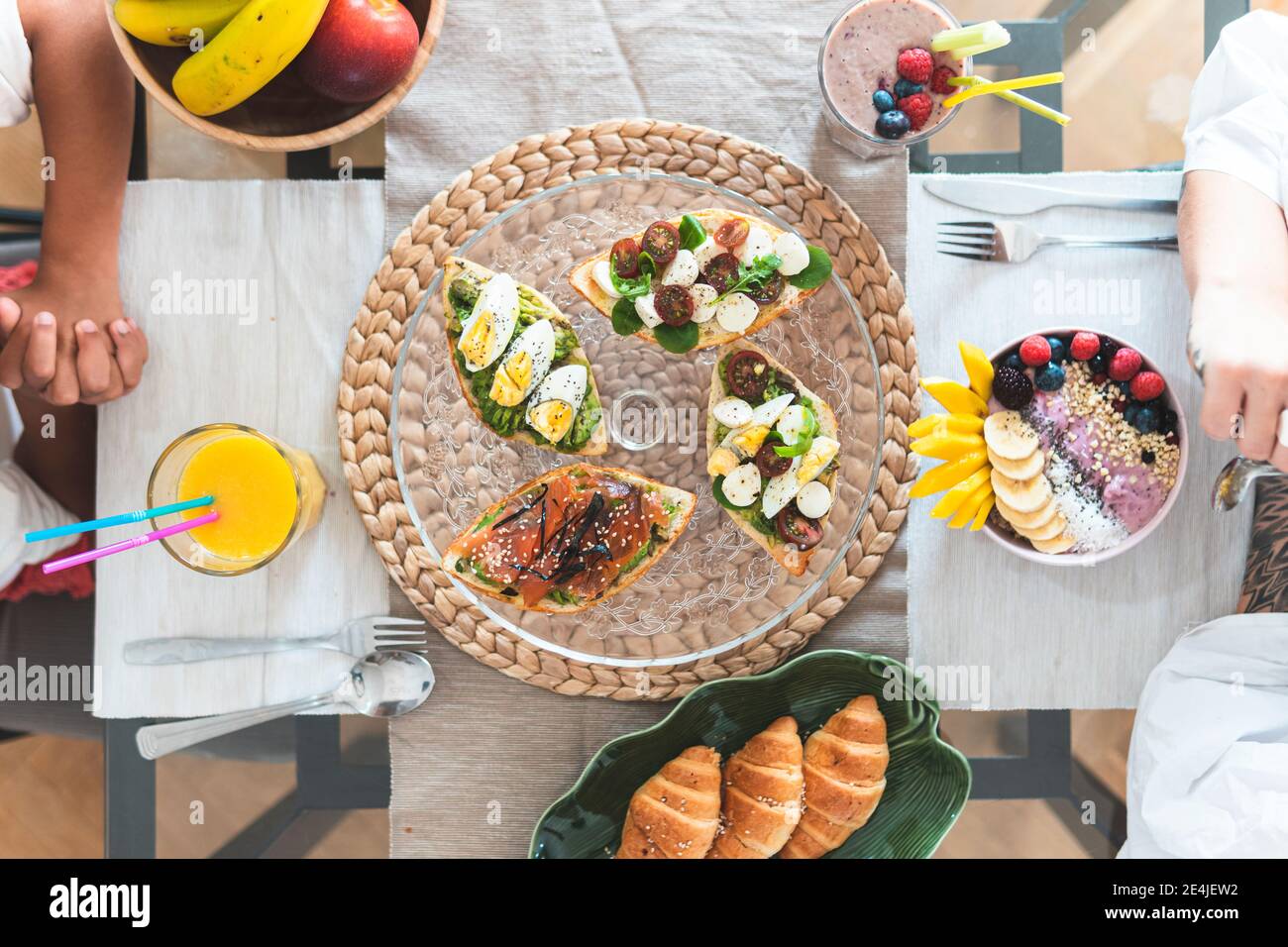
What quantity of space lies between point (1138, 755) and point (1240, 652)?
0.22m

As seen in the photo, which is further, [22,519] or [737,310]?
[22,519]

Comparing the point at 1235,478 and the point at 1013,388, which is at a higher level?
the point at 1013,388

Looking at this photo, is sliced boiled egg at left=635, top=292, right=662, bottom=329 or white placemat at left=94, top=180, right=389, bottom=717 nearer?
sliced boiled egg at left=635, top=292, right=662, bottom=329

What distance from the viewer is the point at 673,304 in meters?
1.14

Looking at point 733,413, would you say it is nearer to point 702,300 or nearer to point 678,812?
point 702,300

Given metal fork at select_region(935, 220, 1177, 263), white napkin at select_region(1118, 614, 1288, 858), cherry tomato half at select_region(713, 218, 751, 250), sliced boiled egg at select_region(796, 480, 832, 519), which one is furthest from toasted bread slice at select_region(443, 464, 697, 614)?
white napkin at select_region(1118, 614, 1288, 858)

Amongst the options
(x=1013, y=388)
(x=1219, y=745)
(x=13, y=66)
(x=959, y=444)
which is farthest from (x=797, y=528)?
(x=13, y=66)

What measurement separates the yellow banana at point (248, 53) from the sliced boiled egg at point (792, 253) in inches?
25.7

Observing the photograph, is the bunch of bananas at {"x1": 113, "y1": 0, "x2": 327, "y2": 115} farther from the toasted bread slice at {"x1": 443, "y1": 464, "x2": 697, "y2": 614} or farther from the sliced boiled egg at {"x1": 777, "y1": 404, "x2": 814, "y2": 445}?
the sliced boiled egg at {"x1": 777, "y1": 404, "x2": 814, "y2": 445}

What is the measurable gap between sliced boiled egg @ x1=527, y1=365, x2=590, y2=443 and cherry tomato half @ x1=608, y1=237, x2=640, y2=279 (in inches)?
5.8

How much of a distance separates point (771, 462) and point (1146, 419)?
21.3 inches

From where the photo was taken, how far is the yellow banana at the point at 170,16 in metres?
1.04

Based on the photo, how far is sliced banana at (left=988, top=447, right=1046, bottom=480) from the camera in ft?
3.76
